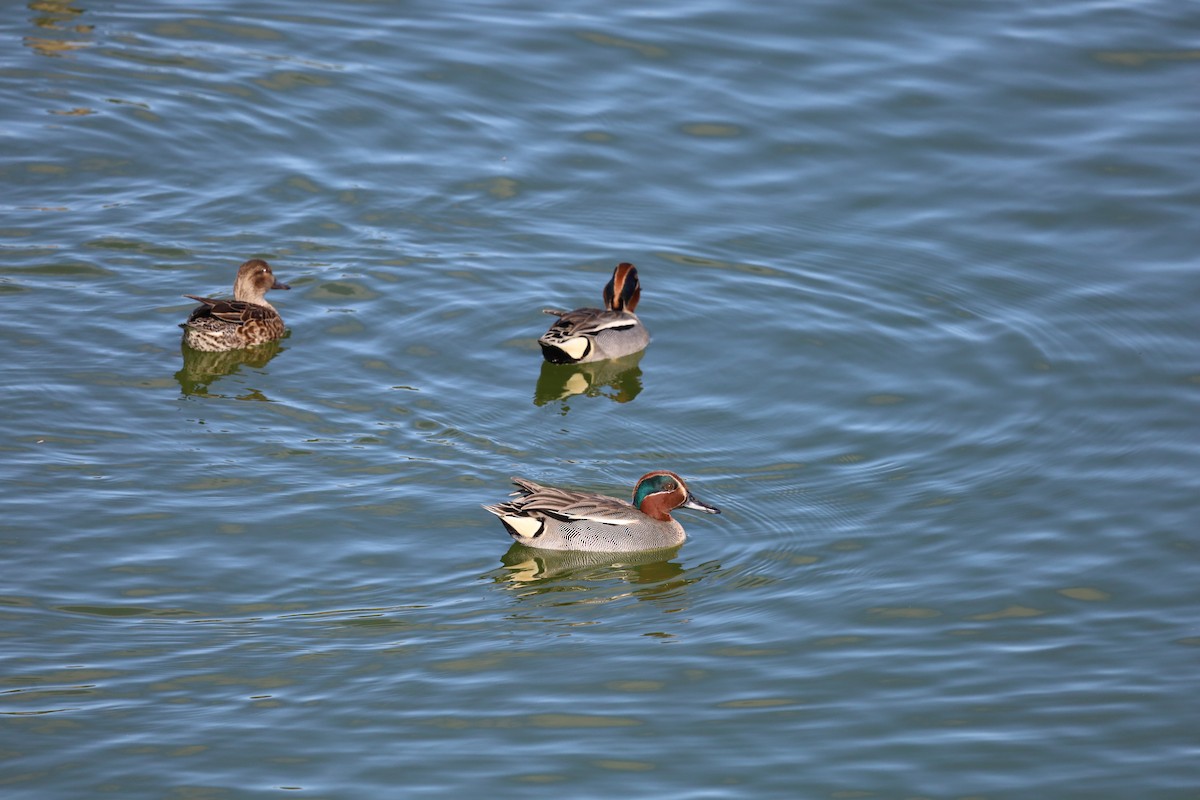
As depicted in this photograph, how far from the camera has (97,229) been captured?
15.4m

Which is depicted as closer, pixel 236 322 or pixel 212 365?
pixel 236 322

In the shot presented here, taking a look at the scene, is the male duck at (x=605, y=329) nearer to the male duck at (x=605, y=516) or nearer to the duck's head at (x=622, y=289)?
the duck's head at (x=622, y=289)

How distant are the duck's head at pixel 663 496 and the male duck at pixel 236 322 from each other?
13.8 ft

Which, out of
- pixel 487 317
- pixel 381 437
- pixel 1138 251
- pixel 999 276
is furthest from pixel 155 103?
pixel 1138 251

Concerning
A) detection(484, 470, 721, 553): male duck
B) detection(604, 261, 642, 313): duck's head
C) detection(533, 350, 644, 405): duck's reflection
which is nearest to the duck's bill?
detection(484, 470, 721, 553): male duck

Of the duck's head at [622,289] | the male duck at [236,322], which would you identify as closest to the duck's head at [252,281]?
the male duck at [236,322]

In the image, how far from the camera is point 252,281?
46.9 feet

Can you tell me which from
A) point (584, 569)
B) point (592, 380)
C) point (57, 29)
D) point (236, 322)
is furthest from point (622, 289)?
point (57, 29)

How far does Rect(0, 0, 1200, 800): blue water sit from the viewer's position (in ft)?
29.7

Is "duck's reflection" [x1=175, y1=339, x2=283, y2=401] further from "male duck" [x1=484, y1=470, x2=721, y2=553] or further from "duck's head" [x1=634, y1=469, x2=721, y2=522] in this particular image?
"duck's head" [x1=634, y1=469, x2=721, y2=522]

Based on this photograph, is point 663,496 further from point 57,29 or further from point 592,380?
point 57,29

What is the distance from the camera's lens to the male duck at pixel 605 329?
14070mm

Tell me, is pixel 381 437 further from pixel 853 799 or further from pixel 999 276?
pixel 999 276

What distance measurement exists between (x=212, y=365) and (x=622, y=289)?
3.78 m
